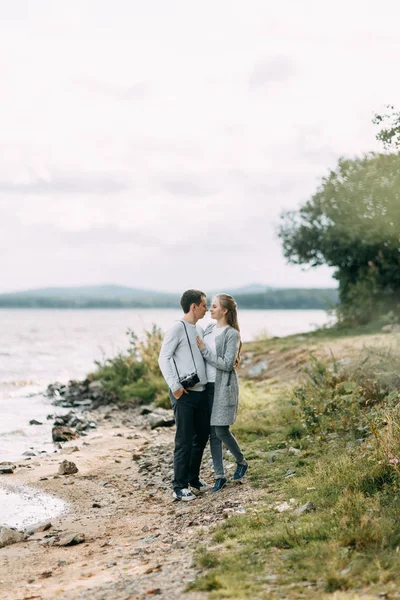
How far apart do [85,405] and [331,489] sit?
12063 millimetres

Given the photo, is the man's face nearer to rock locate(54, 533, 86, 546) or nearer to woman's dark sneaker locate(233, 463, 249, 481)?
woman's dark sneaker locate(233, 463, 249, 481)

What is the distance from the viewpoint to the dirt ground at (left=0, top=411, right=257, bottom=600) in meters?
5.16

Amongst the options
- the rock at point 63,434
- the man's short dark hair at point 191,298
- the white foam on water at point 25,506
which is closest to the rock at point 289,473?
the man's short dark hair at point 191,298

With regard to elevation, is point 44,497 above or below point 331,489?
below

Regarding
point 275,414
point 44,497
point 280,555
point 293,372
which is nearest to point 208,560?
point 280,555

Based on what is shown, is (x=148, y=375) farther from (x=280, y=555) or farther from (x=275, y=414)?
(x=280, y=555)

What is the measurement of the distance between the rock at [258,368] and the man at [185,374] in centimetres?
946

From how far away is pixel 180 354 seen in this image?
7.69 metres

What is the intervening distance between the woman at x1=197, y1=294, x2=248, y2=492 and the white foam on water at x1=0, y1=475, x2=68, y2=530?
209cm

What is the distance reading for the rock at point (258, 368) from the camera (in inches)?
680

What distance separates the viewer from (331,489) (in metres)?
6.60

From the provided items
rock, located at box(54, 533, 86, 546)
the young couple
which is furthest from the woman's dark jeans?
rock, located at box(54, 533, 86, 546)

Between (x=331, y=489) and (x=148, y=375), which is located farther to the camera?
(x=148, y=375)

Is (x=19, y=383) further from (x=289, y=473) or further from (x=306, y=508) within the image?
(x=306, y=508)
